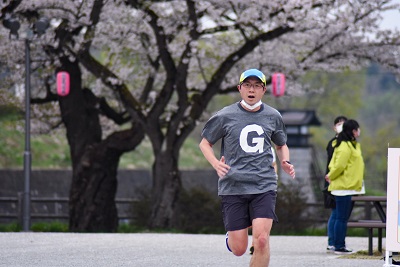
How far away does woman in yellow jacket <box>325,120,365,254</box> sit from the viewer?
12.7 metres

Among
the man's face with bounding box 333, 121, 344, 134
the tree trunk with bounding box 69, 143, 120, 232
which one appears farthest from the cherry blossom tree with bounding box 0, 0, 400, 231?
the man's face with bounding box 333, 121, 344, 134

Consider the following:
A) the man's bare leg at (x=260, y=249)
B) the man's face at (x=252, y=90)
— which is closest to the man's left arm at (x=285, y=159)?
the man's face at (x=252, y=90)

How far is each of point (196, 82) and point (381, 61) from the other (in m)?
6.10

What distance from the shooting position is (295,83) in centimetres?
2558

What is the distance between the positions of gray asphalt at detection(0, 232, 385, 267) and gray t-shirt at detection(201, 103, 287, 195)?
299 centimetres

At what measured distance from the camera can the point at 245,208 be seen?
8297 mm

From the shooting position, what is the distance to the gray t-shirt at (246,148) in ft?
26.8

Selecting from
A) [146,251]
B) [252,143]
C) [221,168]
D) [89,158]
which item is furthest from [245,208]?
[89,158]

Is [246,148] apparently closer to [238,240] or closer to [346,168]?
[238,240]

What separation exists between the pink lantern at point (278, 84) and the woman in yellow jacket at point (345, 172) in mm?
11153

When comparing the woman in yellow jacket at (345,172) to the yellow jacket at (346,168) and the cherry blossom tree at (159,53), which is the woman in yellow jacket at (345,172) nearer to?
the yellow jacket at (346,168)

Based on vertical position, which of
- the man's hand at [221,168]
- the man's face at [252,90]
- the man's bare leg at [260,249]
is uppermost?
the man's face at [252,90]

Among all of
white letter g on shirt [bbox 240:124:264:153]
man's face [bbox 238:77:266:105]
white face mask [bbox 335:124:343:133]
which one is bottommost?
white letter g on shirt [bbox 240:124:264:153]

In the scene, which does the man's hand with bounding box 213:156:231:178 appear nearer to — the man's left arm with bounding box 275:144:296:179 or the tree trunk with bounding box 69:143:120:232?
the man's left arm with bounding box 275:144:296:179
